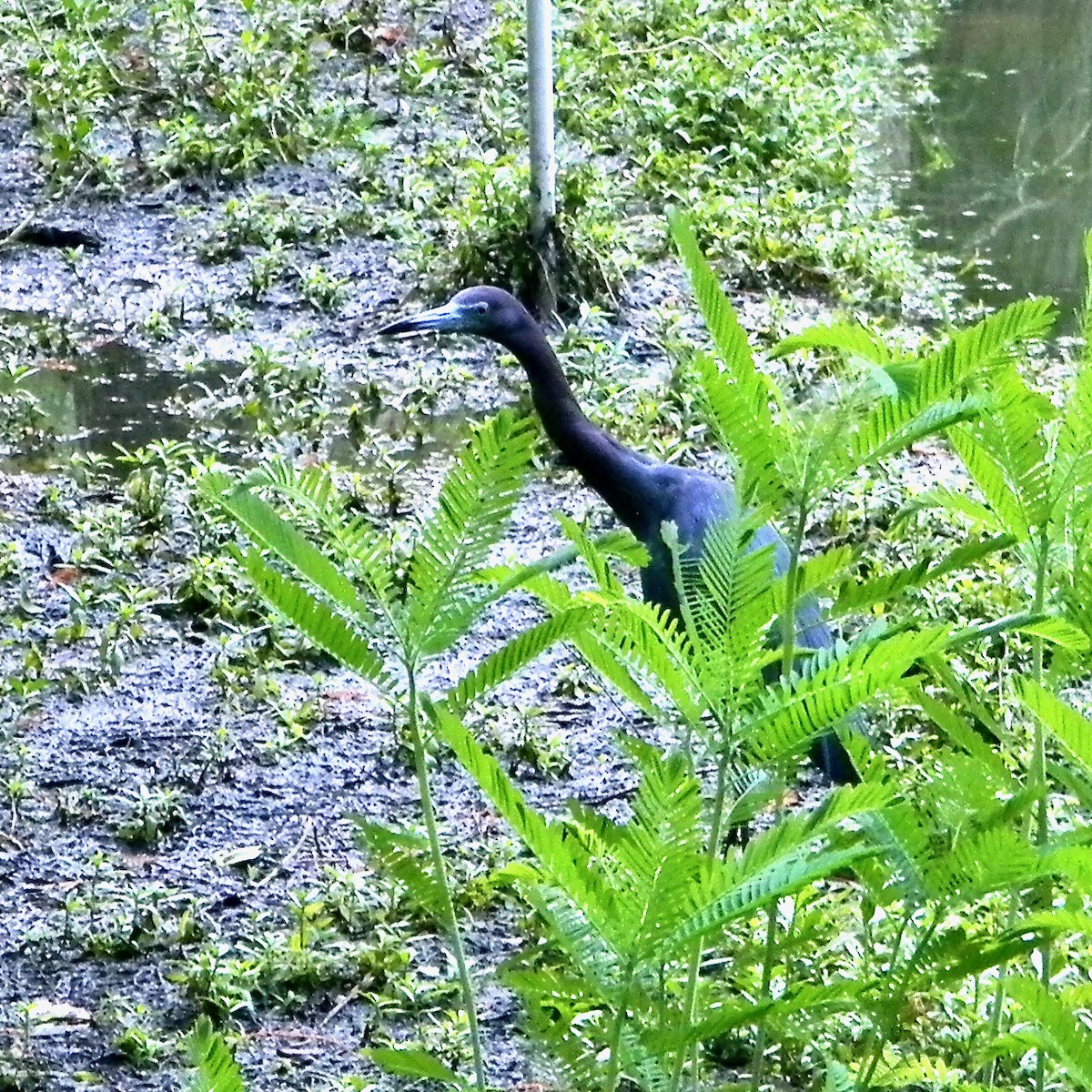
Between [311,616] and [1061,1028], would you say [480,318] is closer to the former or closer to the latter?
[311,616]

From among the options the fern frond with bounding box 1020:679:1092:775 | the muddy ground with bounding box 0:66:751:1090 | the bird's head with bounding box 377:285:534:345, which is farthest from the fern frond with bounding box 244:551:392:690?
the bird's head with bounding box 377:285:534:345

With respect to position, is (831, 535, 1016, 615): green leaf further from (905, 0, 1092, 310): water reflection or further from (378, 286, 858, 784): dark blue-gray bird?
(905, 0, 1092, 310): water reflection

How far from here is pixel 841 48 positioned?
995 cm

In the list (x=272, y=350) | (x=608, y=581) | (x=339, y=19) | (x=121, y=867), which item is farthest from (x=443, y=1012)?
(x=339, y=19)

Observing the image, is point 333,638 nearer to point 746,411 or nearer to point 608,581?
point 608,581

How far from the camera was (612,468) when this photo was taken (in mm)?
4387

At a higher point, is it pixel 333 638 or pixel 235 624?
pixel 333 638

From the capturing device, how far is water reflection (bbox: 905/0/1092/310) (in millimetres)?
7621

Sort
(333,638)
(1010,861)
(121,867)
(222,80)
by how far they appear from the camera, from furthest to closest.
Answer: (222,80) → (121,867) → (333,638) → (1010,861)

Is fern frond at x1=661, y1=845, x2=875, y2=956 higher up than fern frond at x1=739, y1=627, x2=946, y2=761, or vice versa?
fern frond at x1=739, y1=627, x2=946, y2=761

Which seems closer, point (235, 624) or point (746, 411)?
point (746, 411)

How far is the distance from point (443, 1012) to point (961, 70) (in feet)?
25.3

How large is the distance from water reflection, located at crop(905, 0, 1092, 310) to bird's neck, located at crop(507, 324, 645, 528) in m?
3.07

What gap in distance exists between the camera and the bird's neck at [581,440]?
4.38 m
